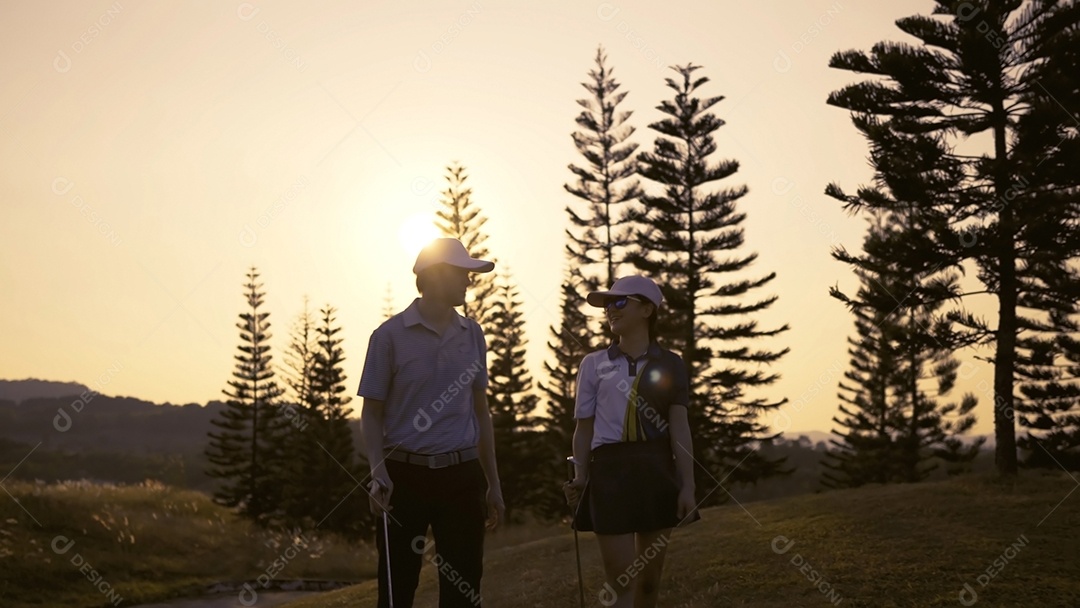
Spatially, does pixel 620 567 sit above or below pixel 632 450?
below

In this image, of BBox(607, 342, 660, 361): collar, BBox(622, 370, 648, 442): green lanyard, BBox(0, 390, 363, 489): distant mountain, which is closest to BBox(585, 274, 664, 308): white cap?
BBox(607, 342, 660, 361): collar

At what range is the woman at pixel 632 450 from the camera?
5.67 m

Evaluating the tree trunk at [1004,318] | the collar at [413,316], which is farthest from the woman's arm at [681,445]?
the tree trunk at [1004,318]

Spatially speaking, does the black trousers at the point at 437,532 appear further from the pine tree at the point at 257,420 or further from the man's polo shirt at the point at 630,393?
the pine tree at the point at 257,420

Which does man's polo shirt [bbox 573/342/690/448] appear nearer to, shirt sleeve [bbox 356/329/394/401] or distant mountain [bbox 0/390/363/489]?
shirt sleeve [bbox 356/329/394/401]

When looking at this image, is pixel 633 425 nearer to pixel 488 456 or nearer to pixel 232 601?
pixel 488 456

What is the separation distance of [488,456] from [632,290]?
1.16 metres

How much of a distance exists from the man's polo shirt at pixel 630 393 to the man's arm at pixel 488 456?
53 cm

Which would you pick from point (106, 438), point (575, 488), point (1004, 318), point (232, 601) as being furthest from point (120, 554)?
point (106, 438)

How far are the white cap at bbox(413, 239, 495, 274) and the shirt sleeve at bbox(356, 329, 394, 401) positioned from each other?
0.38 metres

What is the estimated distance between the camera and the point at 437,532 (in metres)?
5.30

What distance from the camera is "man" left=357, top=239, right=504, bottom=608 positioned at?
525 centimetres

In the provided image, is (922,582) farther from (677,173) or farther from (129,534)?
(677,173)

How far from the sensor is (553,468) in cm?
4950
